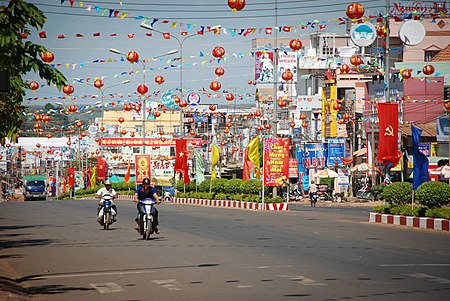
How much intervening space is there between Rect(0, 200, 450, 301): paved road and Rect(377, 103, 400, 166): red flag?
4382 millimetres

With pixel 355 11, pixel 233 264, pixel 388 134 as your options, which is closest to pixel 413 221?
pixel 388 134

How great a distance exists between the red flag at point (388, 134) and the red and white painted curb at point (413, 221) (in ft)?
6.85

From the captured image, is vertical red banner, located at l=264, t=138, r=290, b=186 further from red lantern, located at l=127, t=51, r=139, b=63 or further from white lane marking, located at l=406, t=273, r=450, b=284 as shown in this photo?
white lane marking, located at l=406, t=273, r=450, b=284

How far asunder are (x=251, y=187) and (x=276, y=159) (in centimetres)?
660

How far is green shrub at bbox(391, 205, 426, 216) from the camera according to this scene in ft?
91.8

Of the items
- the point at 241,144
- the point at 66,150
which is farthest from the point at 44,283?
the point at 66,150

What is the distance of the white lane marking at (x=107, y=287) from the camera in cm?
1200

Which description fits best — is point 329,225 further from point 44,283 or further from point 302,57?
point 302,57

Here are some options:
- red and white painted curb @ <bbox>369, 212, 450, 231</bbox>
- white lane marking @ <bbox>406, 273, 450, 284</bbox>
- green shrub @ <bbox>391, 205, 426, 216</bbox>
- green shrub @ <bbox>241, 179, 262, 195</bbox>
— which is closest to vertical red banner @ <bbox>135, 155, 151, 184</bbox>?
green shrub @ <bbox>241, 179, 262, 195</bbox>

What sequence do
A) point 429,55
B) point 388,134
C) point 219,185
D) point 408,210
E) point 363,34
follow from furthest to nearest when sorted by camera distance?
1. point 429,55
2. point 219,185
3. point 363,34
4. point 388,134
5. point 408,210

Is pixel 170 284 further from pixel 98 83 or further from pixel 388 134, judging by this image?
pixel 98 83

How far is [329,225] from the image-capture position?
28.2 meters

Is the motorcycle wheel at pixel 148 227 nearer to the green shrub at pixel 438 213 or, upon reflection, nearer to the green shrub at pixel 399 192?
the green shrub at pixel 438 213

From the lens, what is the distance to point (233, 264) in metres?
15.4
